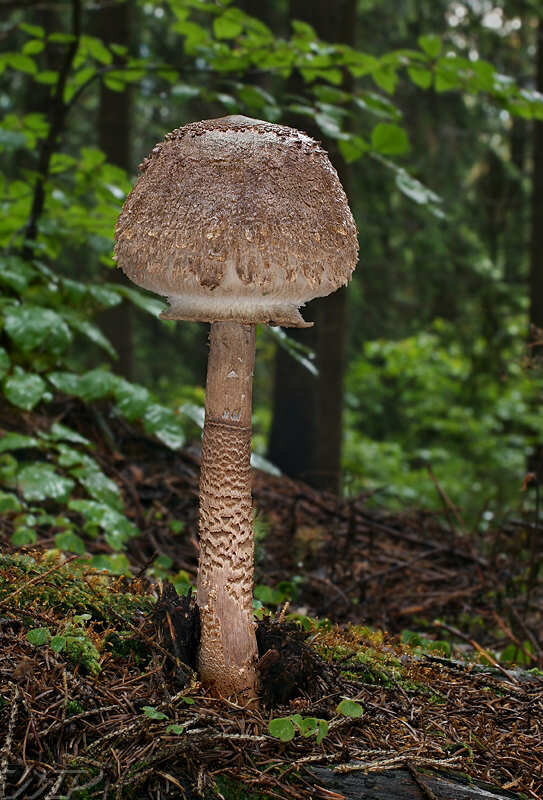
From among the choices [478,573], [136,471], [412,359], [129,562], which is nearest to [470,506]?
[412,359]

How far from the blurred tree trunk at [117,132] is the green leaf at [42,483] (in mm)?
4023

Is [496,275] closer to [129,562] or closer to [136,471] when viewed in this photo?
[136,471]

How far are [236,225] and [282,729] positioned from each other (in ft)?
5.33

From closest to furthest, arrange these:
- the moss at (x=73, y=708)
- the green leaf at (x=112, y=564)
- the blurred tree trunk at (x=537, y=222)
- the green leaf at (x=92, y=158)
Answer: the moss at (x=73, y=708) < the green leaf at (x=112, y=564) < the green leaf at (x=92, y=158) < the blurred tree trunk at (x=537, y=222)

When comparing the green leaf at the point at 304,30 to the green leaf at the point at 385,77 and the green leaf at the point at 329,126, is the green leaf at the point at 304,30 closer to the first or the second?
the green leaf at the point at 385,77

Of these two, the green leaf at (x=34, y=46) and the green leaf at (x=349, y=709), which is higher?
the green leaf at (x=34, y=46)

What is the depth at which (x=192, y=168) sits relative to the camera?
7.19ft

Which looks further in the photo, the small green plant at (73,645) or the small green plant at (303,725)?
the small green plant at (73,645)

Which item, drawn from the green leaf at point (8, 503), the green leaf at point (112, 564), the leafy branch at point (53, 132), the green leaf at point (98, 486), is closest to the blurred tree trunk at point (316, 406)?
the leafy branch at point (53, 132)

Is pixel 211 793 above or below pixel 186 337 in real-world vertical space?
below

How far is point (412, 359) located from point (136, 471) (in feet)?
30.7

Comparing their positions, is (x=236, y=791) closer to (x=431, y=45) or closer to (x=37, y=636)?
(x=37, y=636)

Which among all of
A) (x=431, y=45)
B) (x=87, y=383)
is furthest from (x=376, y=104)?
(x=87, y=383)

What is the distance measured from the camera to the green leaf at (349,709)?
2252 mm
